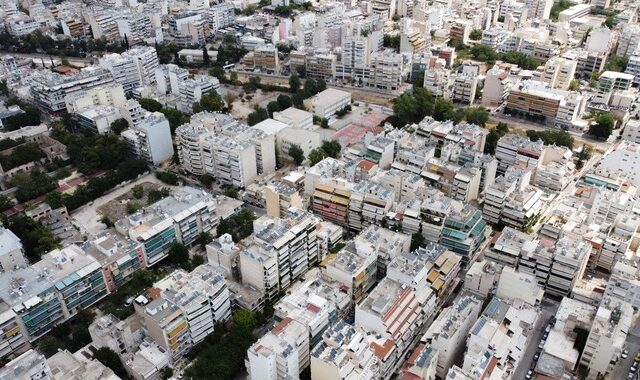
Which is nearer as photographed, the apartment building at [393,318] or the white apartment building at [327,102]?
the apartment building at [393,318]

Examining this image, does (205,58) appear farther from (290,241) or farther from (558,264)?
(558,264)

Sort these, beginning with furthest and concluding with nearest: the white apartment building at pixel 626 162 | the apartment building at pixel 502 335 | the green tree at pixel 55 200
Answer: the white apartment building at pixel 626 162 < the green tree at pixel 55 200 < the apartment building at pixel 502 335

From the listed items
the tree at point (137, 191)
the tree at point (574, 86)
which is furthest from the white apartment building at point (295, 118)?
the tree at point (574, 86)

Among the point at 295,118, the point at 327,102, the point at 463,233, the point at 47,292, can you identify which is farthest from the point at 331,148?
the point at 47,292

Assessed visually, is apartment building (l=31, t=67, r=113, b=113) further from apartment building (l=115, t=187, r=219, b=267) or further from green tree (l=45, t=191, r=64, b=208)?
apartment building (l=115, t=187, r=219, b=267)

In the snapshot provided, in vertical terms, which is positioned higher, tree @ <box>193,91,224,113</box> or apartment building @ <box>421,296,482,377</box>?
tree @ <box>193,91,224,113</box>

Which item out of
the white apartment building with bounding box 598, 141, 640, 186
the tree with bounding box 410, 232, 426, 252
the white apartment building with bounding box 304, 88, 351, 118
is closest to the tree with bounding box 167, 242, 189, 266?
the tree with bounding box 410, 232, 426, 252

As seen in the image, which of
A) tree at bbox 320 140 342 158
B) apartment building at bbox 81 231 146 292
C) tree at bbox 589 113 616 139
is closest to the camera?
apartment building at bbox 81 231 146 292

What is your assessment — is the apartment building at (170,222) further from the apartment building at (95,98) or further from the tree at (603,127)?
the tree at (603,127)
